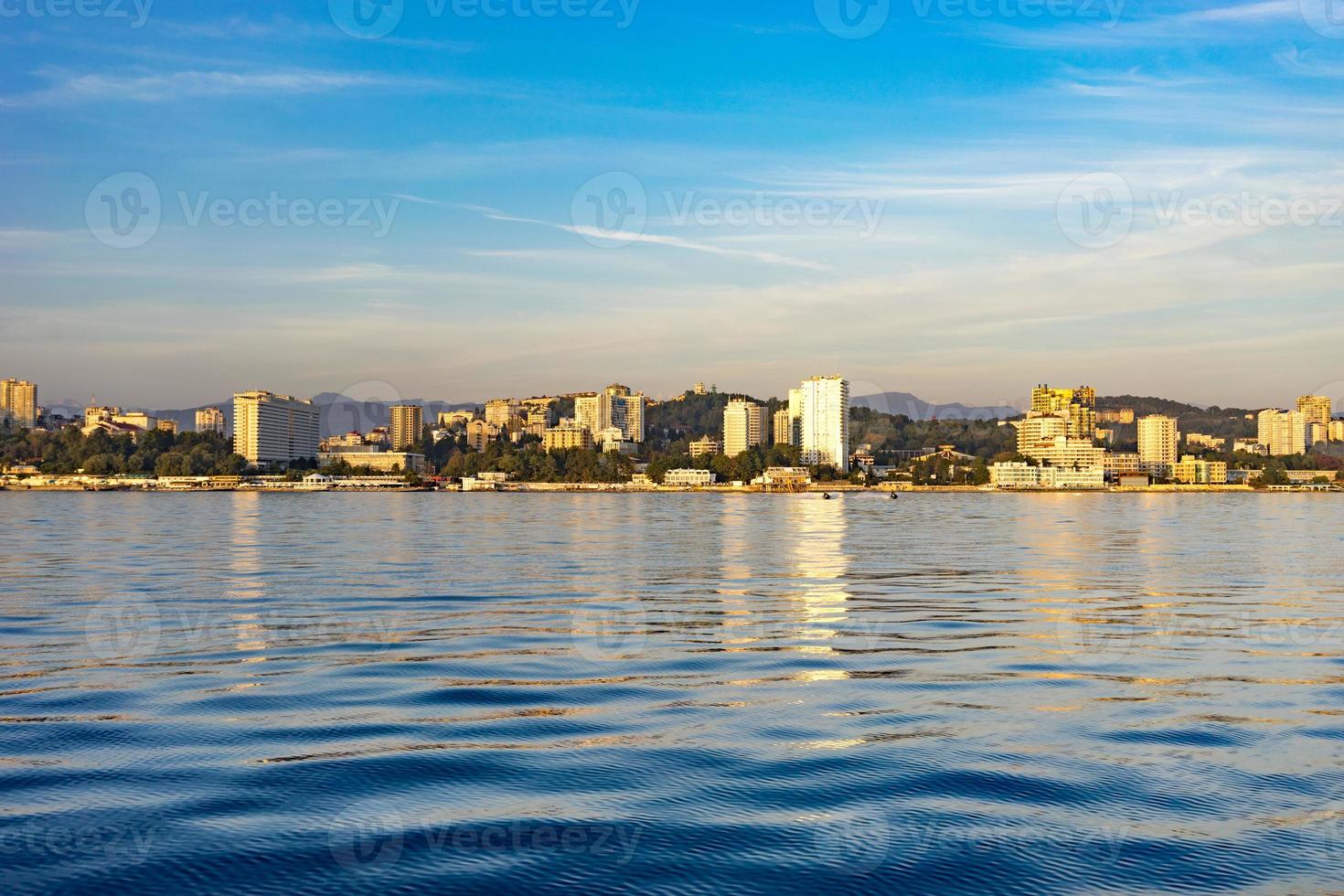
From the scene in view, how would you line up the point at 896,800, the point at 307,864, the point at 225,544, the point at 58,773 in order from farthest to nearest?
the point at 225,544, the point at 58,773, the point at 896,800, the point at 307,864

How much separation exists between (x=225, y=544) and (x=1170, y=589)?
30913 millimetres

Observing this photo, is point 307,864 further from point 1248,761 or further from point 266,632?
point 266,632

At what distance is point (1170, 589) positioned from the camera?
1059 inches

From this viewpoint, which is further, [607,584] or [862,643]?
[607,584]

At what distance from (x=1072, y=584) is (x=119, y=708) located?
→ 851 inches

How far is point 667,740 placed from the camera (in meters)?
11.3

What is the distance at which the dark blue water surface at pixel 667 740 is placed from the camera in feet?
25.6

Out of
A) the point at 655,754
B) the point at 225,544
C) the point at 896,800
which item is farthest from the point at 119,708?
the point at 225,544

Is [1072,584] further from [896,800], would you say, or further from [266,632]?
[896,800]

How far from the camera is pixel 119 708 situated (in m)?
12.6

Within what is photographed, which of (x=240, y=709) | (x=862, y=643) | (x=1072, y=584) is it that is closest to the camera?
(x=240, y=709)

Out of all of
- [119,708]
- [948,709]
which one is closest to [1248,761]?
[948,709]

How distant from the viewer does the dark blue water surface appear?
781 centimetres

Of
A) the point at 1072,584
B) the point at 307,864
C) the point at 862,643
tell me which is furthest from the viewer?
the point at 1072,584
